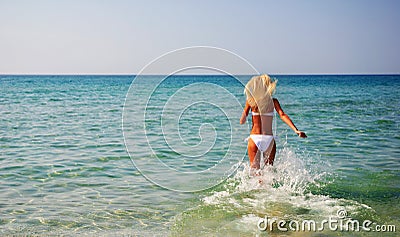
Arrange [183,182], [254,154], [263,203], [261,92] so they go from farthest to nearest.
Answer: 1. [183,182]
2. [254,154]
3. [261,92]
4. [263,203]

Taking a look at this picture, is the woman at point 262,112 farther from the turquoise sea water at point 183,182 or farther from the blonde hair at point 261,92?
the turquoise sea water at point 183,182

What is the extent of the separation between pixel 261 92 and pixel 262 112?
352mm

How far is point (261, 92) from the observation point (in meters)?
6.95

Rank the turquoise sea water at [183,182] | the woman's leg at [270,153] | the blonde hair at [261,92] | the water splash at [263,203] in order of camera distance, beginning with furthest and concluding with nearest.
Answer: the woman's leg at [270,153] < the blonde hair at [261,92] < the turquoise sea water at [183,182] < the water splash at [263,203]

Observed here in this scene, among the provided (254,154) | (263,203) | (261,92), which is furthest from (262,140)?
(263,203)

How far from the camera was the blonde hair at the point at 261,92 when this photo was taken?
692 cm

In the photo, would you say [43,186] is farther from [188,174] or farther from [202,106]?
[202,106]

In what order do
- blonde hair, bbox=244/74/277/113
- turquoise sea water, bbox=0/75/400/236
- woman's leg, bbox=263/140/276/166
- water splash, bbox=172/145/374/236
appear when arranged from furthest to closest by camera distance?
1. woman's leg, bbox=263/140/276/166
2. blonde hair, bbox=244/74/277/113
3. turquoise sea water, bbox=0/75/400/236
4. water splash, bbox=172/145/374/236

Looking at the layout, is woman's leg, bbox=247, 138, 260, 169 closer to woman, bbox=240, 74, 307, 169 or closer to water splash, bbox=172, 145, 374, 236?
woman, bbox=240, 74, 307, 169

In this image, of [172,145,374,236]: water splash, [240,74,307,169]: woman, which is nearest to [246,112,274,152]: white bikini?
[240,74,307,169]: woman

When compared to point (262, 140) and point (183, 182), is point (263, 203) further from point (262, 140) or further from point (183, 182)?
point (183, 182)

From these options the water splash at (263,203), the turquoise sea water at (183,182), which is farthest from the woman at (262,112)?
the water splash at (263,203)

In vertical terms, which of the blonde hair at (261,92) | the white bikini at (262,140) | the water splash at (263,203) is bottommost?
the water splash at (263,203)

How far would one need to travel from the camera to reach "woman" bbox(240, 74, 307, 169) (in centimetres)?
693
